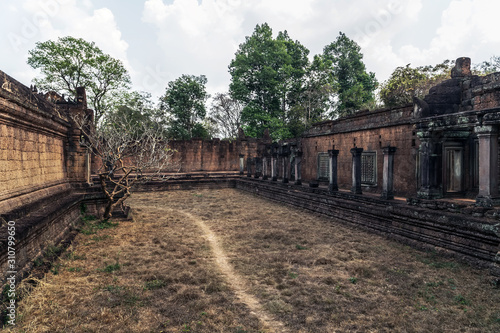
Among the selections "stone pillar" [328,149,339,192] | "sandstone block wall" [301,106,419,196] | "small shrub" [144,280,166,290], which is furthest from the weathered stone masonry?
"sandstone block wall" [301,106,419,196]

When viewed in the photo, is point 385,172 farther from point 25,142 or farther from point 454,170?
point 25,142

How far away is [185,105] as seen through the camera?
36281 millimetres

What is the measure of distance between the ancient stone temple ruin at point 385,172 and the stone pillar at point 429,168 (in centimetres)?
3

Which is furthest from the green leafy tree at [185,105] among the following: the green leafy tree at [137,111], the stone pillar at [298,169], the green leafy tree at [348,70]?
the stone pillar at [298,169]

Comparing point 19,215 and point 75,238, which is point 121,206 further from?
point 19,215

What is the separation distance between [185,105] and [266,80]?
1175 centimetres

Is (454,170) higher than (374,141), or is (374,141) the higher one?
(374,141)

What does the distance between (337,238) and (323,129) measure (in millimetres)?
9628

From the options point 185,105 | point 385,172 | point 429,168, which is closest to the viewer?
point 429,168

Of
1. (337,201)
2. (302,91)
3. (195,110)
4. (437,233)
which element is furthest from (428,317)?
(195,110)

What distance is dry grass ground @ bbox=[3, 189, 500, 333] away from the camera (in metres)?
3.68

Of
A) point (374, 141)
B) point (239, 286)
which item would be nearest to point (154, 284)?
point (239, 286)

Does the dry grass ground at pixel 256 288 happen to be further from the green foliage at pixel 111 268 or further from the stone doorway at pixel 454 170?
the stone doorway at pixel 454 170

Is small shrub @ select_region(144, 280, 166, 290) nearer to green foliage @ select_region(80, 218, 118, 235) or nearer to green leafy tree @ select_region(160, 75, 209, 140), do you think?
green foliage @ select_region(80, 218, 118, 235)
